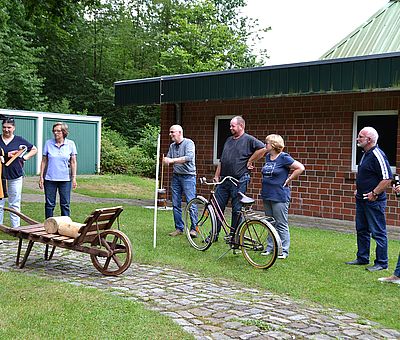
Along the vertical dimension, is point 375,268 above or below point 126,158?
below

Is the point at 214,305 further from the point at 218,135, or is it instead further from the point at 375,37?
the point at 375,37

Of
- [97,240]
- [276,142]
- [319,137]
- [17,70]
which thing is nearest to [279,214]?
[276,142]

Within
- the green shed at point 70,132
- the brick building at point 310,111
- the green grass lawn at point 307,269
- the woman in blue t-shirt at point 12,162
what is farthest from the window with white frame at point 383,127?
the green shed at point 70,132

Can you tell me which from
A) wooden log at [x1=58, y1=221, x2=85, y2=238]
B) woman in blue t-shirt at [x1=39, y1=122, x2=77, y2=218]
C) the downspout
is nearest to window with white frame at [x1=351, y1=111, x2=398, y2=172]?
the downspout

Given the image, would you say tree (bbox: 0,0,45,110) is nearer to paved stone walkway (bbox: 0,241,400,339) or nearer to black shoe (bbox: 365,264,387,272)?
paved stone walkway (bbox: 0,241,400,339)

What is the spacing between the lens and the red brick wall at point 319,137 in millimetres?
12625

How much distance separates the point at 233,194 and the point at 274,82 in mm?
4250

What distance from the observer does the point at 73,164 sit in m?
9.81

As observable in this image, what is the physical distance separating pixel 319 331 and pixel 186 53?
38259mm

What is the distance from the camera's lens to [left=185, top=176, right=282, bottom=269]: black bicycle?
775 cm

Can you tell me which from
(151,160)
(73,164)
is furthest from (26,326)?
(151,160)

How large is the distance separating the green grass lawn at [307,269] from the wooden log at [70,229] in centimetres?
118

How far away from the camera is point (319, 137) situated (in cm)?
1320

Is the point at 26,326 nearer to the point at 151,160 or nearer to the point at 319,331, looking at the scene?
the point at 319,331
